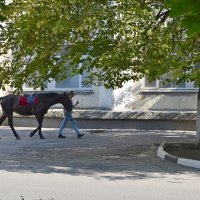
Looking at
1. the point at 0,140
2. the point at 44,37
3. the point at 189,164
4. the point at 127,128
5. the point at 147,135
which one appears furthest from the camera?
the point at 127,128

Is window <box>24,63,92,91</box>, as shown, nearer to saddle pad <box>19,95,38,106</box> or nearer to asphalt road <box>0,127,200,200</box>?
saddle pad <box>19,95,38,106</box>

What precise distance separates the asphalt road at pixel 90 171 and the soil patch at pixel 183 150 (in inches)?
19.9

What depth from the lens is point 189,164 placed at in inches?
397

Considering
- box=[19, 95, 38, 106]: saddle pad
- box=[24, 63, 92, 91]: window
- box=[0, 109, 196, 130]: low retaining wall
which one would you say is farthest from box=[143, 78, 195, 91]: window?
box=[19, 95, 38, 106]: saddle pad

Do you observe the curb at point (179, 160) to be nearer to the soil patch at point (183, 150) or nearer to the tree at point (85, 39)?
the soil patch at point (183, 150)

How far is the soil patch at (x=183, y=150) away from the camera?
11.1 m

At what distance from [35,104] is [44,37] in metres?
6.54

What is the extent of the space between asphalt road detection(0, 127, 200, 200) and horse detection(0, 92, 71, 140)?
83cm

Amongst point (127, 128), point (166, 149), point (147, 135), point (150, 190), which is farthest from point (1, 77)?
point (127, 128)

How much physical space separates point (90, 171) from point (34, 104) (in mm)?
6781

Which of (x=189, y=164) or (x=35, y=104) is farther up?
(x=35, y=104)

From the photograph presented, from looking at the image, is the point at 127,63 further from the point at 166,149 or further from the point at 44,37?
the point at 166,149

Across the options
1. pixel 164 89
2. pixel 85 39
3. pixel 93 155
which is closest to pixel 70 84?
pixel 164 89

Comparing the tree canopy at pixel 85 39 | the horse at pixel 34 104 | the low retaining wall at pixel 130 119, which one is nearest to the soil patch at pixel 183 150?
the tree canopy at pixel 85 39
